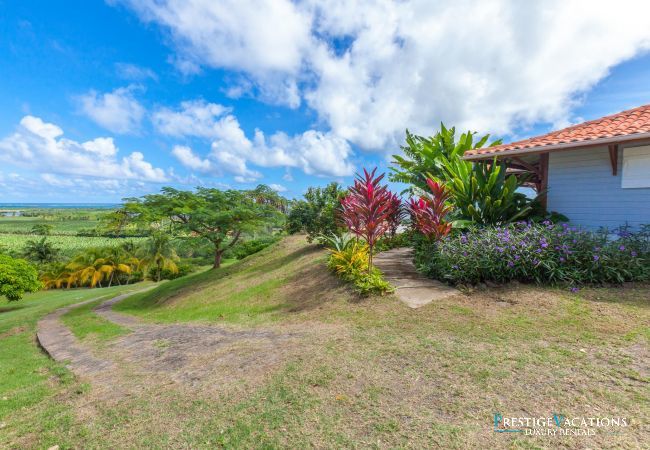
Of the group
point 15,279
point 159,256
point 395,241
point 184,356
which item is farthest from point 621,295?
point 159,256

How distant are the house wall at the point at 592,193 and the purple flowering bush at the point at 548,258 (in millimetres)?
871

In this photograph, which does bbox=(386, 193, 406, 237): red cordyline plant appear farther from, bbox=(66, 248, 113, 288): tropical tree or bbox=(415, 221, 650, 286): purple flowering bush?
bbox=(66, 248, 113, 288): tropical tree

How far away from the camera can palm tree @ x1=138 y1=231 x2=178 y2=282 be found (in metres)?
32.8

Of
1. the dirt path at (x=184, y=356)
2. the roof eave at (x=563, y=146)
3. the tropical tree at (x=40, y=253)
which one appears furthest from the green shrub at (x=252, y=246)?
the tropical tree at (x=40, y=253)

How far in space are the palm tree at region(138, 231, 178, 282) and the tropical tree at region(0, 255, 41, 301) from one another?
511 inches

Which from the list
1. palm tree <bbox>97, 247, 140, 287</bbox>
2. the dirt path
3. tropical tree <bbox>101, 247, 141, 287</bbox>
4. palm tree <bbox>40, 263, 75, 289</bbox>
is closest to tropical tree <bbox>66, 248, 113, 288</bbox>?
palm tree <bbox>97, 247, 140, 287</bbox>

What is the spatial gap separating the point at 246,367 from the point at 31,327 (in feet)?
34.9

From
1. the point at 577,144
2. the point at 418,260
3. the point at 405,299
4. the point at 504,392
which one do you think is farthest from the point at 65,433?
the point at 577,144

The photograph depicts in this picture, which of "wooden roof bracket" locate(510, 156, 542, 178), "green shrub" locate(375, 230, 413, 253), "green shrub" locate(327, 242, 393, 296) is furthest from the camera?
"green shrub" locate(375, 230, 413, 253)

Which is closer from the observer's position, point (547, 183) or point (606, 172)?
point (606, 172)

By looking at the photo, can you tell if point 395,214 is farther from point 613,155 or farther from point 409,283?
point 613,155

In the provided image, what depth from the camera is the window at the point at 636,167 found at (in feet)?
20.1

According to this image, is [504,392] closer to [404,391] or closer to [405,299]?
[404,391]

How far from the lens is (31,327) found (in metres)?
9.62
